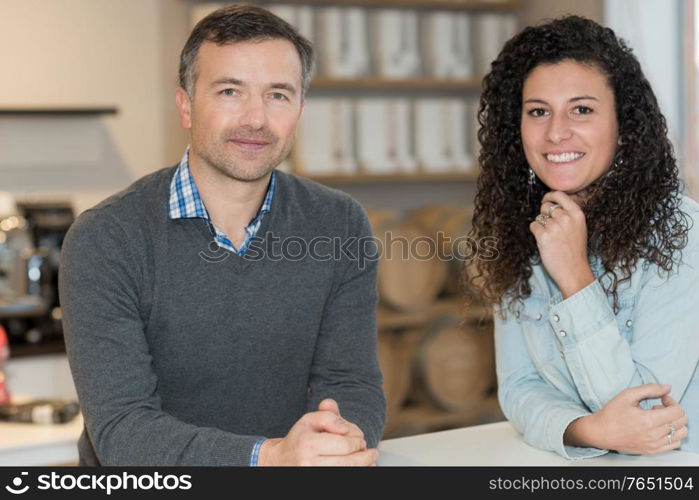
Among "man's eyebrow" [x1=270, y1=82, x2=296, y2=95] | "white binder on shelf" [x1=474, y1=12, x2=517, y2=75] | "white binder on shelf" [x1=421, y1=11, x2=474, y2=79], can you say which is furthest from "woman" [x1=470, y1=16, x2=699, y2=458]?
"white binder on shelf" [x1=474, y1=12, x2=517, y2=75]

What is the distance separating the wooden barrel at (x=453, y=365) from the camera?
4082 millimetres

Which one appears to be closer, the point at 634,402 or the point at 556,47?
the point at 634,402

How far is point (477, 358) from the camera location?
4219mm

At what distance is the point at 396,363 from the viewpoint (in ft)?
13.3

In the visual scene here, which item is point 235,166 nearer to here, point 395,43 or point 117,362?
point 117,362

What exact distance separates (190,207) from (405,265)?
2.28 m

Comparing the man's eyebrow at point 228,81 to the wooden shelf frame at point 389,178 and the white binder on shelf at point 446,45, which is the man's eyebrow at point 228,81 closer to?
the wooden shelf frame at point 389,178

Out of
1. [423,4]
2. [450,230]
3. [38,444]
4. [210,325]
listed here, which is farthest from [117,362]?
[423,4]

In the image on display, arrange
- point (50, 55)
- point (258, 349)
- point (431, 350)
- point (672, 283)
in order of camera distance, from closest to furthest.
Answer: point (672, 283) → point (258, 349) → point (50, 55) → point (431, 350)

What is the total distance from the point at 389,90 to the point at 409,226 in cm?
73

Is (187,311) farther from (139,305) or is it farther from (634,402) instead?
(634,402)

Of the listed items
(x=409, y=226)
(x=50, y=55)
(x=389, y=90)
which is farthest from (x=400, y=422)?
(x=50, y=55)

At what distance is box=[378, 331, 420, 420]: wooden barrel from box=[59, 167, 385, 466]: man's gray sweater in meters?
2.09

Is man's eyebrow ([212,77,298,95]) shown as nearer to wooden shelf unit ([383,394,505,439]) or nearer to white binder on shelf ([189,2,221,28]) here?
white binder on shelf ([189,2,221,28])
